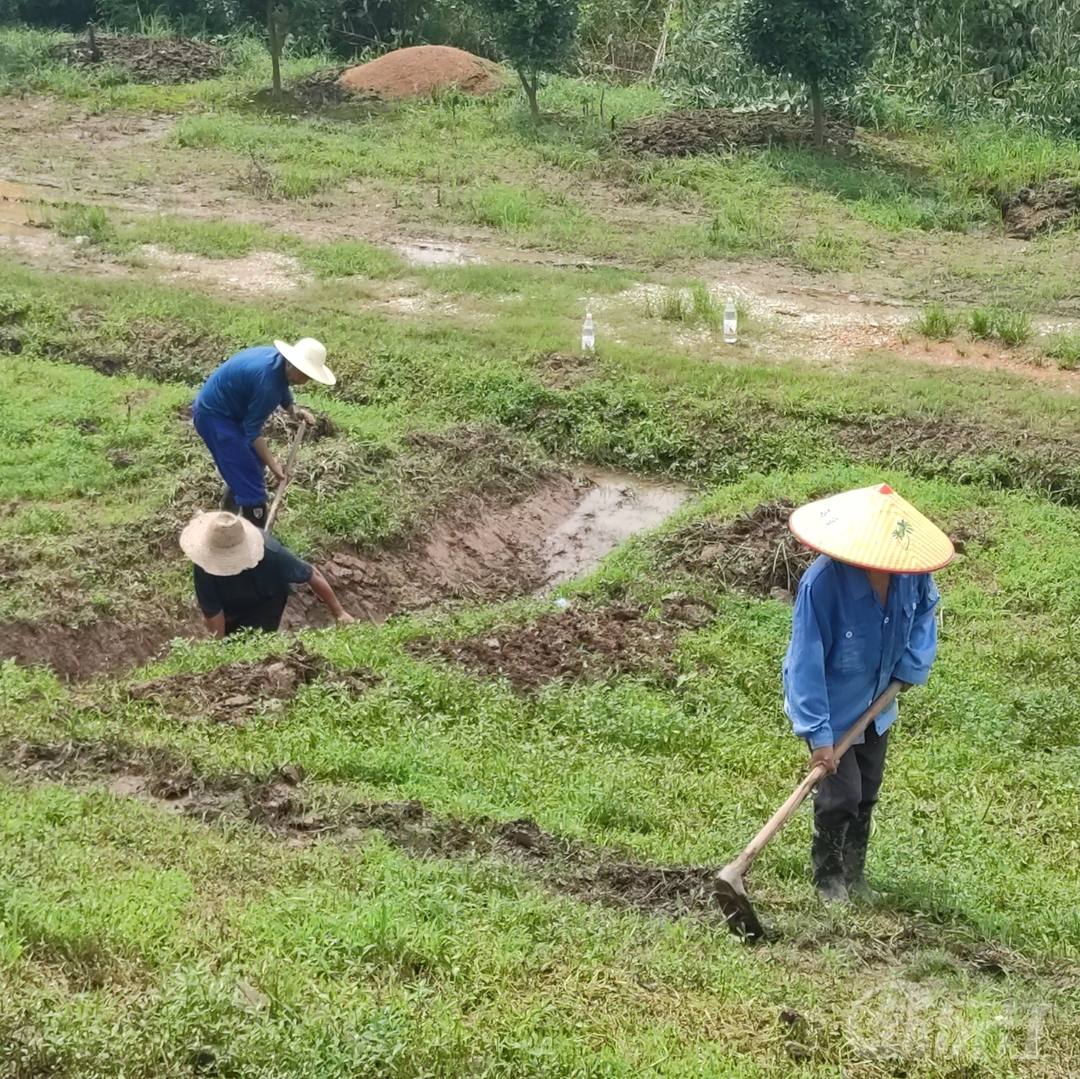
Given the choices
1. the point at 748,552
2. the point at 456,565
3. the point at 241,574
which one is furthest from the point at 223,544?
the point at 748,552

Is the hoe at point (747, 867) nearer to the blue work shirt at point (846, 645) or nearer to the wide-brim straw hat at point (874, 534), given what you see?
the blue work shirt at point (846, 645)

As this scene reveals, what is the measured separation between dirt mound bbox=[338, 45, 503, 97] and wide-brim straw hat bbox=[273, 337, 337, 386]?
16198 mm

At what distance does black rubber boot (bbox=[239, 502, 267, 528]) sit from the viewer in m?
8.84

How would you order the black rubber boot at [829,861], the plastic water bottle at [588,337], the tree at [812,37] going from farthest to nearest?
the tree at [812,37]
the plastic water bottle at [588,337]
the black rubber boot at [829,861]

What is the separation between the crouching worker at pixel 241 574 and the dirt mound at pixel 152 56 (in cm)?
2012

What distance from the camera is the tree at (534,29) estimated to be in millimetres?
21062

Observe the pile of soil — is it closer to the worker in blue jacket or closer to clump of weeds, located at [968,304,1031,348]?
the worker in blue jacket

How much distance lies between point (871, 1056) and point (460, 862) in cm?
175

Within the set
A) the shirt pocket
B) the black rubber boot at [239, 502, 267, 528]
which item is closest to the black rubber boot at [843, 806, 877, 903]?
the shirt pocket

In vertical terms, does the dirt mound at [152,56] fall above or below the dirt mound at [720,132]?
above

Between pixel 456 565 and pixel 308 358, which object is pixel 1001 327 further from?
pixel 308 358

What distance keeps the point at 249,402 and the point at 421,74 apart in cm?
1704

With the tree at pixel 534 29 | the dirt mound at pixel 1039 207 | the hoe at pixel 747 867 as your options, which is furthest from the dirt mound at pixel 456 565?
the tree at pixel 534 29

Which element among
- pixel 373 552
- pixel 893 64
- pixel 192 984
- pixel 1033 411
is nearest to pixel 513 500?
pixel 373 552
